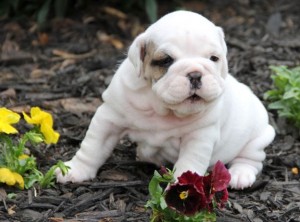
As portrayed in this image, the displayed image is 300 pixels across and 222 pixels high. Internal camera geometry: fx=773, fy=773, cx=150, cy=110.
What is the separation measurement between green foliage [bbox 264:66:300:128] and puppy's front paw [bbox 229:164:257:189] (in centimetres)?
86

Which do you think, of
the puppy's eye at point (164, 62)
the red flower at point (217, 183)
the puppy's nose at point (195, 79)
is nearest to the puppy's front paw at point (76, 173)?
the puppy's eye at point (164, 62)

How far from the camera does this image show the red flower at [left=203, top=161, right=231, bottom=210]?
3.82 m

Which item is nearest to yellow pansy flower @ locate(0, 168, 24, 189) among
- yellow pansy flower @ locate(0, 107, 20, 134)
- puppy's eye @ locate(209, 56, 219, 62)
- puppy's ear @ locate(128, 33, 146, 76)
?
yellow pansy flower @ locate(0, 107, 20, 134)

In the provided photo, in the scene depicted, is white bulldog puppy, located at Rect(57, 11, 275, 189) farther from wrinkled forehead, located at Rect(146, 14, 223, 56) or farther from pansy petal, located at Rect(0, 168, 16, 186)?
pansy petal, located at Rect(0, 168, 16, 186)

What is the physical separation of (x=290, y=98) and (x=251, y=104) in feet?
2.76

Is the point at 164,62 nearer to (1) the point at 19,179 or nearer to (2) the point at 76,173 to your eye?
(2) the point at 76,173

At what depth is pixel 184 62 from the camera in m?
4.16

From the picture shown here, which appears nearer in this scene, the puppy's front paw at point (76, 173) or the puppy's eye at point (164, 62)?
the puppy's eye at point (164, 62)

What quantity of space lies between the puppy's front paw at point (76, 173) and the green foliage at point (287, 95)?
1689 millimetres

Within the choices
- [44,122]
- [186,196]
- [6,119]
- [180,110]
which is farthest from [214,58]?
[6,119]

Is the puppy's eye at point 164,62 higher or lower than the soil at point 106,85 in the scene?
higher

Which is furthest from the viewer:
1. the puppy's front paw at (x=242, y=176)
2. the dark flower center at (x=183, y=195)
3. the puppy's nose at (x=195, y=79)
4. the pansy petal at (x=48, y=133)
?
the puppy's front paw at (x=242, y=176)

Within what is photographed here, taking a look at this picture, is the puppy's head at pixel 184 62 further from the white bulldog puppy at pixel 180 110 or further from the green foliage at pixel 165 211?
the green foliage at pixel 165 211

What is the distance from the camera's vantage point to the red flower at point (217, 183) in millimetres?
3825
